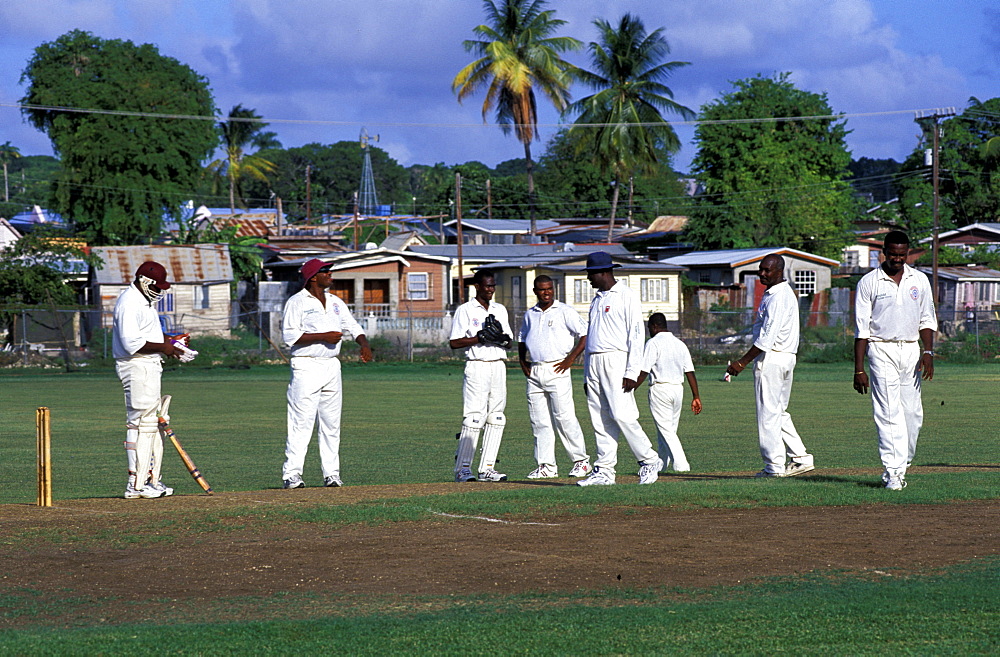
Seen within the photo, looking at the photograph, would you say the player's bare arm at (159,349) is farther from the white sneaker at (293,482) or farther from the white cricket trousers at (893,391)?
the white cricket trousers at (893,391)

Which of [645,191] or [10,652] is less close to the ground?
[645,191]

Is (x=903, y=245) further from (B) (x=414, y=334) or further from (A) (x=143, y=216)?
(A) (x=143, y=216)

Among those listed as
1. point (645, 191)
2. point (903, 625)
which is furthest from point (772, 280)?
point (645, 191)

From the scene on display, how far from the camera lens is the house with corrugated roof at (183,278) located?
157ft

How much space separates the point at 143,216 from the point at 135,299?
163ft

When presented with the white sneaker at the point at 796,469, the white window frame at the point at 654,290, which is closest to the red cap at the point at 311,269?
the white sneaker at the point at 796,469

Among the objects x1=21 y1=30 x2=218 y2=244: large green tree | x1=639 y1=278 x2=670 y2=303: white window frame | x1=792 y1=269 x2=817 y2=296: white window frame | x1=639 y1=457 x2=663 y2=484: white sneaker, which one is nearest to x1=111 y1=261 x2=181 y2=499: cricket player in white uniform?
x1=639 y1=457 x2=663 y2=484: white sneaker

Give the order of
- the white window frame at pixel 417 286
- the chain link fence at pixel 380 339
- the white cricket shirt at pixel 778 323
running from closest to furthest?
the white cricket shirt at pixel 778 323
the chain link fence at pixel 380 339
the white window frame at pixel 417 286

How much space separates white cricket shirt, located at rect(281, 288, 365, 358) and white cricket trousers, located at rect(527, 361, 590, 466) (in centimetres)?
182

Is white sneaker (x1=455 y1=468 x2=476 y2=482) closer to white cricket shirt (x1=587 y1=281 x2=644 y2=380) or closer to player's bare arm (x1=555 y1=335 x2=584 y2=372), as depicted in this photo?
player's bare arm (x1=555 y1=335 x2=584 y2=372)

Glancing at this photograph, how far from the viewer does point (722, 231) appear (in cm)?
6762

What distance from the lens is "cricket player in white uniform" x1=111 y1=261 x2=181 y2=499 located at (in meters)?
10.1

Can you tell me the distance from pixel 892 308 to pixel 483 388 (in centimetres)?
394

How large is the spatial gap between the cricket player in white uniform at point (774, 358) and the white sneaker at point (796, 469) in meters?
0.04
